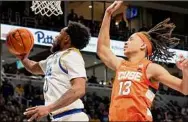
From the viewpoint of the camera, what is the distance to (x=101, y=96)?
1859cm

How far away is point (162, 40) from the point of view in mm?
3803

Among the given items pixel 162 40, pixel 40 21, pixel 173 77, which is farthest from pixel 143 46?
pixel 40 21

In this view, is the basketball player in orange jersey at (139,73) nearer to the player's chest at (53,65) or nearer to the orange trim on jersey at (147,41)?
the orange trim on jersey at (147,41)

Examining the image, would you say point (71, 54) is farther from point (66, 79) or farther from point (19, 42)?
point (19, 42)

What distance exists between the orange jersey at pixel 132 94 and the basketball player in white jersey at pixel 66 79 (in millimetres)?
272

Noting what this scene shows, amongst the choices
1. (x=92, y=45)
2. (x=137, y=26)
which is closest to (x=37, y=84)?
(x=92, y=45)

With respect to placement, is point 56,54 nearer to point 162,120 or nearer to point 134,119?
point 134,119

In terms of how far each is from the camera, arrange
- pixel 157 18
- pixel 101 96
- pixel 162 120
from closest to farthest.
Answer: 1. pixel 162 120
2. pixel 101 96
3. pixel 157 18

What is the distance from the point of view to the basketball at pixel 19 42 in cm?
421

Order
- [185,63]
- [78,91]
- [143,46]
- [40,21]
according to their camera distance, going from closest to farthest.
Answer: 1. [185,63]
2. [78,91]
3. [143,46]
4. [40,21]

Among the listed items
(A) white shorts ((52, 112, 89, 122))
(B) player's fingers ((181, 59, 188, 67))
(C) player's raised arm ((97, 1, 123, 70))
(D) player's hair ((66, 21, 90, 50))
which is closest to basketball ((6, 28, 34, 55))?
(D) player's hair ((66, 21, 90, 50))

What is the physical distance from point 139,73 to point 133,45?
272 millimetres

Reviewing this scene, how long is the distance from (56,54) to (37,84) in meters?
13.4

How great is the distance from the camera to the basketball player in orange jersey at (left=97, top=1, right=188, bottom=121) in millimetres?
3352
